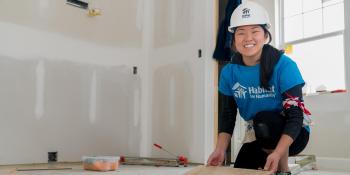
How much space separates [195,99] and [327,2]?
1.81 meters

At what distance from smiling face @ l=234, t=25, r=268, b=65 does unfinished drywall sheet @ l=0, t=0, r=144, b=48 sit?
7.16ft

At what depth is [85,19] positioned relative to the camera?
364 cm

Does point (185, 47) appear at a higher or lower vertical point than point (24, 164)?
higher

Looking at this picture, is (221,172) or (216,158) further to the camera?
(216,158)

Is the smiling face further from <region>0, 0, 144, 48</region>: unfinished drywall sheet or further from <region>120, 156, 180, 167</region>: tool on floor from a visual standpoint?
<region>0, 0, 144, 48</region>: unfinished drywall sheet

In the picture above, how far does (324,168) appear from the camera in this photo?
143 inches

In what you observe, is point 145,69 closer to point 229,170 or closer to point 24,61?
point 24,61

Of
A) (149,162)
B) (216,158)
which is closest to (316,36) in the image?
(149,162)

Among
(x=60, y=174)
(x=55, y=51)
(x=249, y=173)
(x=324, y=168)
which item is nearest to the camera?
(x=249, y=173)

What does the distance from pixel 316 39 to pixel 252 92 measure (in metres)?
2.70

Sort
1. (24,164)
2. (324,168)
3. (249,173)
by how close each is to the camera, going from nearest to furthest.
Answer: (249,173)
(24,164)
(324,168)

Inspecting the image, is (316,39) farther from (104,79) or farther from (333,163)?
(104,79)

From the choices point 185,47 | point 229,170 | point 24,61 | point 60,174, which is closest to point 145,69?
point 185,47

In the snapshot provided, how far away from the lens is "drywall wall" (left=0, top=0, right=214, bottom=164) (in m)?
3.13
